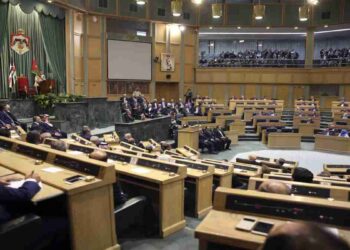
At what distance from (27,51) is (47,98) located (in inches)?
104

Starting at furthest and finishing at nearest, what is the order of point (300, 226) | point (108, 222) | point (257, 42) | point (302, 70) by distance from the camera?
1. point (257, 42)
2. point (302, 70)
3. point (108, 222)
4. point (300, 226)

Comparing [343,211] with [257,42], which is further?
[257,42]

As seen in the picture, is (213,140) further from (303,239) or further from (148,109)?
(303,239)

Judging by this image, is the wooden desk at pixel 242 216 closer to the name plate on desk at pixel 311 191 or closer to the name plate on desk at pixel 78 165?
the name plate on desk at pixel 311 191

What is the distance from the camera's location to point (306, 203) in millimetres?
2016

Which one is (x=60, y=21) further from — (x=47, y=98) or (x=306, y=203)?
(x=306, y=203)

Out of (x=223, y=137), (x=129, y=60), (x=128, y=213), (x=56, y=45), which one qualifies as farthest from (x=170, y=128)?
(x=128, y=213)

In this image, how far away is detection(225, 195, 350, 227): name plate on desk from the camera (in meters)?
1.96

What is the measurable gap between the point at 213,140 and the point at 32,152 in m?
7.74

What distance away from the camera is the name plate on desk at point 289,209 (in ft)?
6.41

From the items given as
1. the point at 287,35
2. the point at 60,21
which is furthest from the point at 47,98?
the point at 287,35

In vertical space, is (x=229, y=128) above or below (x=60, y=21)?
below

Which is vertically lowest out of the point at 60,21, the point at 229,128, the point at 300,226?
the point at 229,128

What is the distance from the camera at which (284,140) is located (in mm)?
12062
